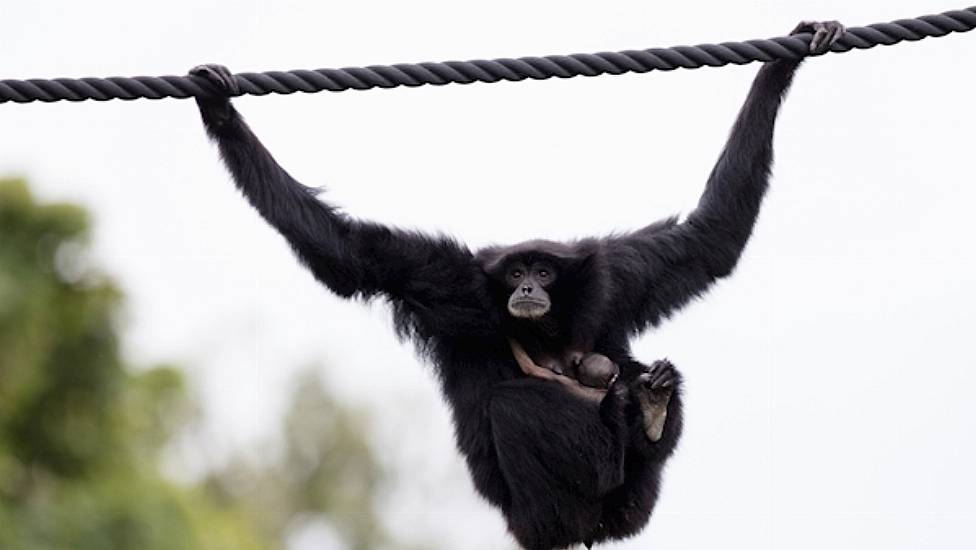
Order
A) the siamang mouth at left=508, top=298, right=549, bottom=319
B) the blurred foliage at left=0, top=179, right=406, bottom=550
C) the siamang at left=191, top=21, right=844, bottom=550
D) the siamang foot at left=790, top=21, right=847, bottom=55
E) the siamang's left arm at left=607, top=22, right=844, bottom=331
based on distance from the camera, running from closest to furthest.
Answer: the siamang foot at left=790, top=21, right=847, bottom=55
the siamang at left=191, top=21, right=844, bottom=550
the siamang mouth at left=508, top=298, right=549, bottom=319
the siamang's left arm at left=607, top=22, right=844, bottom=331
the blurred foliage at left=0, top=179, right=406, bottom=550

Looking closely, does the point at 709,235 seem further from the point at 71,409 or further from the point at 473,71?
the point at 71,409

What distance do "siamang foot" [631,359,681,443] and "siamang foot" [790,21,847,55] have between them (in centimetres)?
185

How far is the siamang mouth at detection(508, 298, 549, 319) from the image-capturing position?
895 cm

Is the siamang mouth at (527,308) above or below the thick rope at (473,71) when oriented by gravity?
below

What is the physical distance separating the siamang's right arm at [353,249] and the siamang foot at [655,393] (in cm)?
106

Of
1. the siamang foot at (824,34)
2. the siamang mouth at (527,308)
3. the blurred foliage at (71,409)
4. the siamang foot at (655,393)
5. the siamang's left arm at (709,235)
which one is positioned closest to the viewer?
the siamang foot at (824,34)

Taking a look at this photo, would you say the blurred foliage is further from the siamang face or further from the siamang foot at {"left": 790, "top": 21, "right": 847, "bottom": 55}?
the siamang foot at {"left": 790, "top": 21, "right": 847, "bottom": 55}

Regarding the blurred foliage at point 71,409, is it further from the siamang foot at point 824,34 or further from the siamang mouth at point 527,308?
the siamang foot at point 824,34

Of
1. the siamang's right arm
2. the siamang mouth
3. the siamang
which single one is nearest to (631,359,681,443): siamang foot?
the siamang

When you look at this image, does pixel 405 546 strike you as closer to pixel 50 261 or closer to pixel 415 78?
pixel 50 261

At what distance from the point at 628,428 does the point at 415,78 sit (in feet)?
7.63

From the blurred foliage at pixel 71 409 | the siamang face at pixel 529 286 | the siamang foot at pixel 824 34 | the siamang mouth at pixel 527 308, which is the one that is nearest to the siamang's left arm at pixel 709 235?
the siamang face at pixel 529 286

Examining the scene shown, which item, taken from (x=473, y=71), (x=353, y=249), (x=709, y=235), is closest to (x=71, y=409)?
(x=353, y=249)

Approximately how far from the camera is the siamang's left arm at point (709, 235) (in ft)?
32.0
